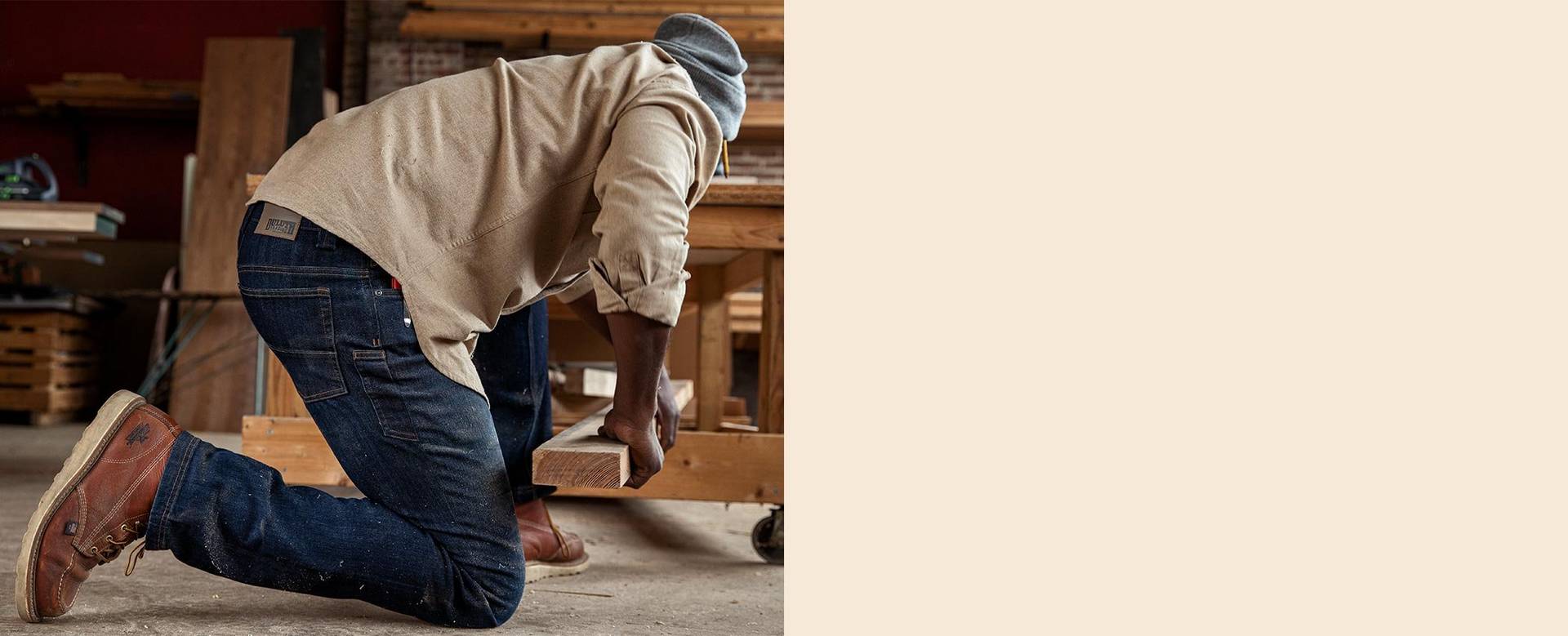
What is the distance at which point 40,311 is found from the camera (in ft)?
19.1

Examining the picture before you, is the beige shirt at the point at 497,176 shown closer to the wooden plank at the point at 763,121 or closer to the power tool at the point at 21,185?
the power tool at the point at 21,185

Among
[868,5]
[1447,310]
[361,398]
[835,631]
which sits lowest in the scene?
[835,631]

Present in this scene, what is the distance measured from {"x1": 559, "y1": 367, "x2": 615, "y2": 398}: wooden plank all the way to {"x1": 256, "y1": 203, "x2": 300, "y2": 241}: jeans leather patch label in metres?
1.66

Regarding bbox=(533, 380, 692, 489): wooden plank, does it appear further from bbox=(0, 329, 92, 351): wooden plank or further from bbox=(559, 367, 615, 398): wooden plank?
bbox=(0, 329, 92, 351): wooden plank

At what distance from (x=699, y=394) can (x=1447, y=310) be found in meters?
2.48

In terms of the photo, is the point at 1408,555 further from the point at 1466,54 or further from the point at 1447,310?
the point at 1466,54

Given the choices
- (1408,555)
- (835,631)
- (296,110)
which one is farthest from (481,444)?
(296,110)

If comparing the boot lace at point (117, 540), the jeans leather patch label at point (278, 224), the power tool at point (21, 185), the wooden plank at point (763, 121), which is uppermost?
the wooden plank at point (763, 121)

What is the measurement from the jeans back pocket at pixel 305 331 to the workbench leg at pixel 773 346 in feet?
3.85

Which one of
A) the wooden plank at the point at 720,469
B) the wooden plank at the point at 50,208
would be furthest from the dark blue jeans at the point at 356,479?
the wooden plank at the point at 50,208

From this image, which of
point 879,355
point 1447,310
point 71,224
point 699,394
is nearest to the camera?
point 1447,310

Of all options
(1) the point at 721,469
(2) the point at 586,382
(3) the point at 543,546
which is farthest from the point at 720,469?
(2) the point at 586,382

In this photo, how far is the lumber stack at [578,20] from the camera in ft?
22.4

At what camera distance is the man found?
1548 mm
